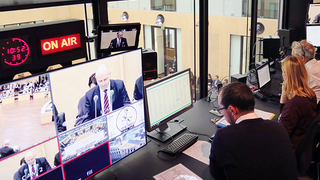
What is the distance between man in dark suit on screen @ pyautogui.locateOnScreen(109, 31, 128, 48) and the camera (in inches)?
85.1

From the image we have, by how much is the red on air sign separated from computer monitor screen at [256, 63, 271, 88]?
2401 mm

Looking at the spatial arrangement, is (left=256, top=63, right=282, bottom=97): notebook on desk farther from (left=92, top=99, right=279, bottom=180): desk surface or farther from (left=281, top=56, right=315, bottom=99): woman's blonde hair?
(left=92, top=99, right=279, bottom=180): desk surface

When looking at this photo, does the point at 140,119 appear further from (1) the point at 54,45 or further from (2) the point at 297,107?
(2) the point at 297,107

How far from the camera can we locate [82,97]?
5.96ft

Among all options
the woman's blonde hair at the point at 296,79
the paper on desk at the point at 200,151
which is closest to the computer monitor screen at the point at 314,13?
the woman's blonde hair at the point at 296,79

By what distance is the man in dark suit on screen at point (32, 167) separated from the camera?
1637 millimetres

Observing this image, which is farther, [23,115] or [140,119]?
[140,119]

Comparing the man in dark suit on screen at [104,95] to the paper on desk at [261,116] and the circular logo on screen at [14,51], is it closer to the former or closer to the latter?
the circular logo on screen at [14,51]

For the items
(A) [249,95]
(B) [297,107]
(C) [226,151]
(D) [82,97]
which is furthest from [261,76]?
(D) [82,97]

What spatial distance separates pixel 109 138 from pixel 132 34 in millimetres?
739

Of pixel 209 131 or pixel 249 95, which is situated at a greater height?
pixel 249 95

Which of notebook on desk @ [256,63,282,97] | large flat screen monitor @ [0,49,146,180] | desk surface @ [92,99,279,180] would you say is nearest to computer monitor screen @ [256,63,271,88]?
notebook on desk @ [256,63,282,97]

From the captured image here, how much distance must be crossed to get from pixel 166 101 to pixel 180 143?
0.36 m
